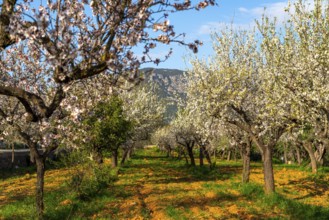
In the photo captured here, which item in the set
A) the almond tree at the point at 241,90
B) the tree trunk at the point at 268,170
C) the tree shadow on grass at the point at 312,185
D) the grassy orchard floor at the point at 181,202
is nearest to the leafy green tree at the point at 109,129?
the grassy orchard floor at the point at 181,202

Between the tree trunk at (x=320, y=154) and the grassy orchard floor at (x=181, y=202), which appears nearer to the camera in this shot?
the grassy orchard floor at (x=181, y=202)

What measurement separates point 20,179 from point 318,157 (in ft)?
116

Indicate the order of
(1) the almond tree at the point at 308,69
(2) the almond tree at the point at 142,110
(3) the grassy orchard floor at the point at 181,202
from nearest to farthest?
(1) the almond tree at the point at 308,69 < (3) the grassy orchard floor at the point at 181,202 < (2) the almond tree at the point at 142,110

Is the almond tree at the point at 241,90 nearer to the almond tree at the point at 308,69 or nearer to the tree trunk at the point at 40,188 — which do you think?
the almond tree at the point at 308,69

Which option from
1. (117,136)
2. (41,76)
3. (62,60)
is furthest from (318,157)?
(62,60)

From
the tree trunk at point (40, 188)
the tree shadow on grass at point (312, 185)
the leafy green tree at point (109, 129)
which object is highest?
the leafy green tree at point (109, 129)

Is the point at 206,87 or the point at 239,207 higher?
the point at 206,87

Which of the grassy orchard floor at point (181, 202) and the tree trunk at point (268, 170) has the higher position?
the tree trunk at point (268, 170)

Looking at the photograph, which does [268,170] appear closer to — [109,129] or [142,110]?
[109,129]

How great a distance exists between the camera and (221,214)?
17297 mm

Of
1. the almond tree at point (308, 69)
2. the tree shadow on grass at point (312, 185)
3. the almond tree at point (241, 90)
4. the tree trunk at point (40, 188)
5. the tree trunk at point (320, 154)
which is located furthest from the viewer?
the tree trunk at point (320, 154)

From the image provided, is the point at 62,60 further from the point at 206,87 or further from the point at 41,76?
the point at 206,87

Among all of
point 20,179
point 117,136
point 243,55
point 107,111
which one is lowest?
point 20,179

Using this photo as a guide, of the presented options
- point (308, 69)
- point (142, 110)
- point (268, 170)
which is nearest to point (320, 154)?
point (142, 110)
